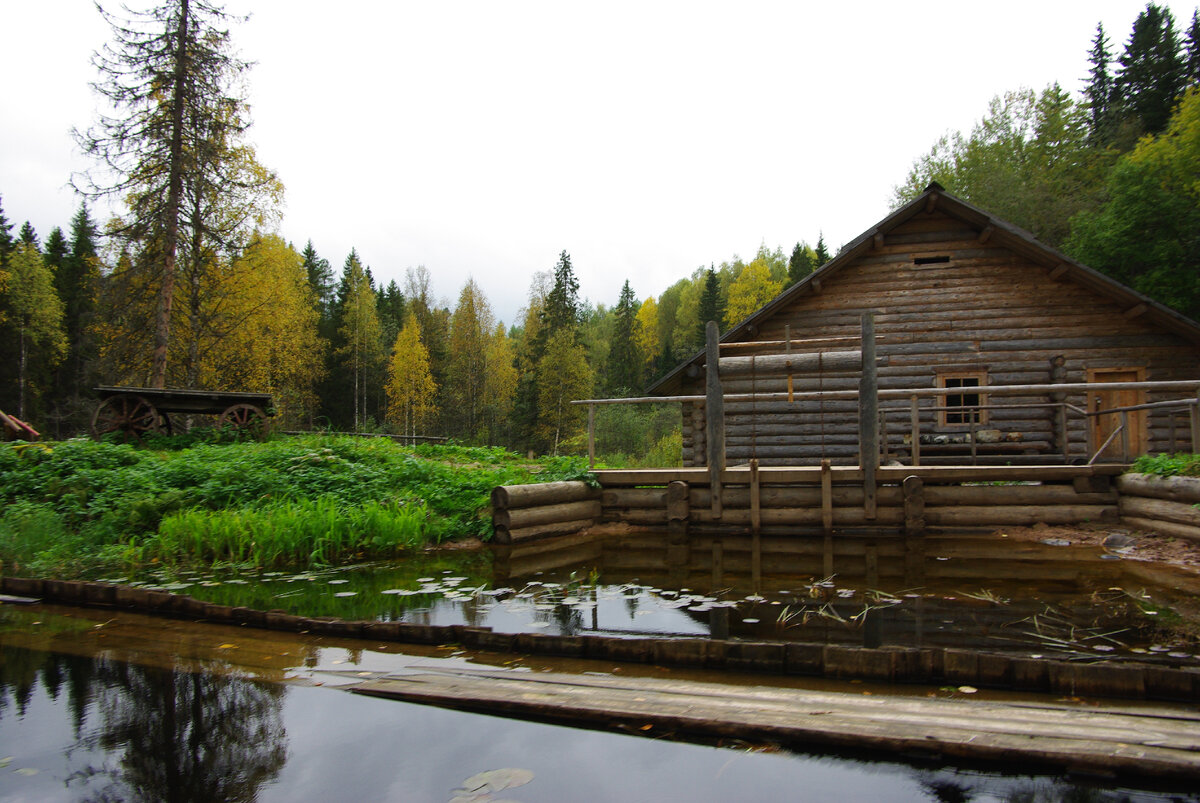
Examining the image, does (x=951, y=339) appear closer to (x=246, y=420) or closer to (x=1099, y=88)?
(x=246, y=420)

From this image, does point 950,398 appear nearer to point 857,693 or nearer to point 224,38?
point 857,693

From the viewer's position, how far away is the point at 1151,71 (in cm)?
3972

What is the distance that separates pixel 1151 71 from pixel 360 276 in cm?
5511

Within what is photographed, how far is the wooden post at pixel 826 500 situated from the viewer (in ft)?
32.8

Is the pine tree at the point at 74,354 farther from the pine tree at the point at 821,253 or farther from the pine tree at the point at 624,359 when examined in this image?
the pine tree at the point at 821,253

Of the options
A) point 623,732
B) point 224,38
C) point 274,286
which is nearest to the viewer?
point 623,732

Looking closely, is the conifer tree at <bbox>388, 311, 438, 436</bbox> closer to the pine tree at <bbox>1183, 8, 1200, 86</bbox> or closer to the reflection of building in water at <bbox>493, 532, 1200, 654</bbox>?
the reflection of building in water at <bbox>493, 532, 1200, 654</bbox>

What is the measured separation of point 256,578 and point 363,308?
4621cm

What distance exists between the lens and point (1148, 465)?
927cm

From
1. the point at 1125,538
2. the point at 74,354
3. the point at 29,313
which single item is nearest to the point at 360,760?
the point at 1125,538

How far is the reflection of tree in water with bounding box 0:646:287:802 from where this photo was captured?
3.10 meters

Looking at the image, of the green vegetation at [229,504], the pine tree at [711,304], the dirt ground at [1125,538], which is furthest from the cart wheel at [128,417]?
the pine tree at [711,304]

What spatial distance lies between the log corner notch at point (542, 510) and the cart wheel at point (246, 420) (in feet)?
26.2

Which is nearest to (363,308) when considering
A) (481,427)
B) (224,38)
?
(481,427)
